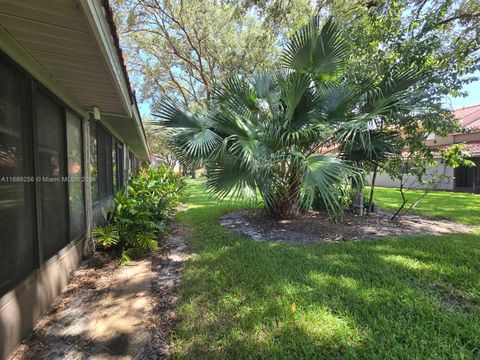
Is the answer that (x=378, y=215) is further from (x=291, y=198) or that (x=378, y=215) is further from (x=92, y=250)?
(x=92, y=250)

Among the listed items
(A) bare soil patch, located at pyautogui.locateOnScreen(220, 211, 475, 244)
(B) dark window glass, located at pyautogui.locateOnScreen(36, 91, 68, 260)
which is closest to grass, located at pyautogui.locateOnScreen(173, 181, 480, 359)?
(A) bare soil patch, located at pyautogui.locateOnScreen(220, 211, 475, 244)

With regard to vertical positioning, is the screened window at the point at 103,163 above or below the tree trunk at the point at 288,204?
above

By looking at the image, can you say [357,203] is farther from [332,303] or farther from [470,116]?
[470,116]

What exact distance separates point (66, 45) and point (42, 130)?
1.11 m

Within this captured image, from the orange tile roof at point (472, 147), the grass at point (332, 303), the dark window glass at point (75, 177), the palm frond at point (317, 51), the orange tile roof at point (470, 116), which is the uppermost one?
the orange tile roof at point (470, 116)

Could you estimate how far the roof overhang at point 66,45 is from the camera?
155cm

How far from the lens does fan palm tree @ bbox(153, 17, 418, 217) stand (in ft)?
13.9

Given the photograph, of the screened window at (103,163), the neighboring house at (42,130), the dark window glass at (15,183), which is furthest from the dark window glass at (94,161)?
the dark window glass at (15,183)

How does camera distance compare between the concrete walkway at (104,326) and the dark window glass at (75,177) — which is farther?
the dark window glass at (75,177)

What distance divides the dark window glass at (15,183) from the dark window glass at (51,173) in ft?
0.70

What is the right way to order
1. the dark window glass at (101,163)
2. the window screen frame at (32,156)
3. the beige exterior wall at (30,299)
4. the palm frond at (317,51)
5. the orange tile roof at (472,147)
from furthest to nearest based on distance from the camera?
1. the orange tile roof at (472,147)
2. the dark window glass at (101,163)
3. the palm frond at (317,51)
4. the window screen frame at (32,156)
5. the beige exterior wall at (30,299)

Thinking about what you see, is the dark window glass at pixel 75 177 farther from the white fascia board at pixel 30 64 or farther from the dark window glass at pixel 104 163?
the dark window glass at pixel 104 163

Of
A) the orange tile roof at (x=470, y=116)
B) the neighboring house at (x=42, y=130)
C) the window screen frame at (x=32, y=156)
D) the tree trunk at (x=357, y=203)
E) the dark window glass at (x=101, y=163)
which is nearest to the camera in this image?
the neighboring house at (x=42, y=130)

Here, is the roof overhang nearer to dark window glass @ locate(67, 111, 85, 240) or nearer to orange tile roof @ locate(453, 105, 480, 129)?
dark window glass @ locate(67, 111, 85, 240)
